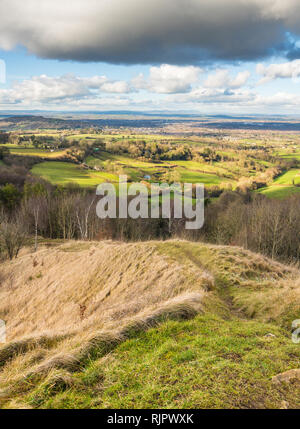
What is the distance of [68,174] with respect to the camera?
7456 centimetres

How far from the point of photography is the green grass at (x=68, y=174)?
67375 mm

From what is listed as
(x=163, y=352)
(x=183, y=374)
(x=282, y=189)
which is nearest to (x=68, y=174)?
(x=282, y=189)

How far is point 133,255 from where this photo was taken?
18.3 meters

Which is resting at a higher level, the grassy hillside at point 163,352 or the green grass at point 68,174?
the green grass at point 68,174

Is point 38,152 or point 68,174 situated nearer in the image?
point 68,174

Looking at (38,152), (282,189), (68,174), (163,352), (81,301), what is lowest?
(81,301)

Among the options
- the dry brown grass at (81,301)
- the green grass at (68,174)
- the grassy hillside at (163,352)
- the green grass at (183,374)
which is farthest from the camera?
the green grass at (68,174)

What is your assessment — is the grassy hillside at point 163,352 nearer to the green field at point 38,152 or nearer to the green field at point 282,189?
the green field at point 282,189

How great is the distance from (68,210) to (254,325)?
39.9m

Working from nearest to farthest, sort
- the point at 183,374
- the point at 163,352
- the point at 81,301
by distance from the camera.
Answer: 1. the point at 183,374
2. the point at 163,352
3. the point at 81,301

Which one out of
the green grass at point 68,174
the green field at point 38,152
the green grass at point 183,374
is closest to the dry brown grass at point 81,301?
the green grass at point 183,374

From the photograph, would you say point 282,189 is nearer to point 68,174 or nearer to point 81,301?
point 68,174

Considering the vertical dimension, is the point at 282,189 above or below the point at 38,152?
below
